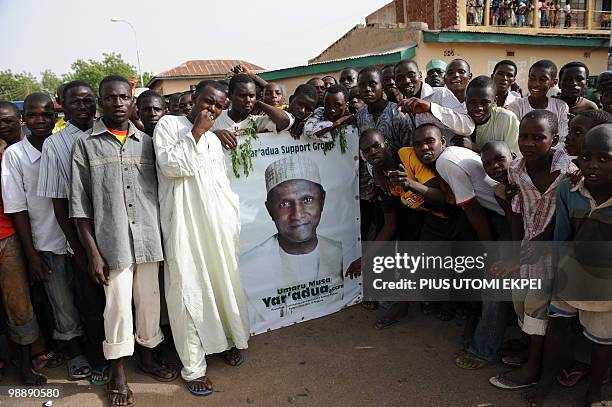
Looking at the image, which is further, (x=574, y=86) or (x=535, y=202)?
(x=574, y=86)

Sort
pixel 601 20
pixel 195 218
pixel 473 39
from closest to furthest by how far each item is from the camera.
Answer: pixel 195 218 < pixel 473 39 < pixel 601 20

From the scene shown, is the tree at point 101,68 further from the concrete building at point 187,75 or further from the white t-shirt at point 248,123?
the white t-shirt at point 248,123

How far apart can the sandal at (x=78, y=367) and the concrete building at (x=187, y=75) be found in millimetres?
19937

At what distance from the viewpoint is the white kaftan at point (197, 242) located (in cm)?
288

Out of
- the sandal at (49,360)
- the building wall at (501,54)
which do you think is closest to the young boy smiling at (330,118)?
the sandal at (49,360)

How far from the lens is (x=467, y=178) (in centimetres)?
306

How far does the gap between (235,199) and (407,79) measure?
1.98 metres

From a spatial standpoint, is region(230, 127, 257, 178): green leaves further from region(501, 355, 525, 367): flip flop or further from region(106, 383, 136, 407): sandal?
region(501, 355, 525, 367): flip flop

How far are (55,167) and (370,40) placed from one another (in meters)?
16.2

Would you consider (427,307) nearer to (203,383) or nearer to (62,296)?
(203,383)

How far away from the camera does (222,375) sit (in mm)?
3152

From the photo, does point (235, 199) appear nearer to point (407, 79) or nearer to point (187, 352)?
point (187, 352)

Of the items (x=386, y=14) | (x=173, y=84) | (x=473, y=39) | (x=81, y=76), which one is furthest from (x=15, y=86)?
(x=473, y=39)

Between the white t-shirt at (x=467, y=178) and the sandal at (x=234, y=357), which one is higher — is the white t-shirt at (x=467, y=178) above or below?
above
